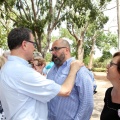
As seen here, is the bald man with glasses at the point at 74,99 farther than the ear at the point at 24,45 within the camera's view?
Yes

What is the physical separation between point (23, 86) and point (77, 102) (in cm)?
91

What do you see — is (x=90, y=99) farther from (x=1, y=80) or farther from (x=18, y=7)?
(x=18, y=7)

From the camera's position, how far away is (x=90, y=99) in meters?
2.88

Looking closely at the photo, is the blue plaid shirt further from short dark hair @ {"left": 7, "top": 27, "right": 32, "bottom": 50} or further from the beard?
short dark hair @ {"left": 7, "top": 27, "right": 32, "bottom": 50}

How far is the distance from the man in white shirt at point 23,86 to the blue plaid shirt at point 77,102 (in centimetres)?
56

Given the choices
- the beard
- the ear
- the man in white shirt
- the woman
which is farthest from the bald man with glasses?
the ear

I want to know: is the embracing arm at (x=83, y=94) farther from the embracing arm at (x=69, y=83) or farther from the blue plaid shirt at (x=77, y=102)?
the embracing arm at (x=69, y=83)

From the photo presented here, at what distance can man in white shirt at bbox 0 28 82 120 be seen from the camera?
2150mm

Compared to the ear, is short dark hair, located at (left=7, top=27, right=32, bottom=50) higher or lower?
higher

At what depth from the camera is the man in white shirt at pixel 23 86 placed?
84.7 inches

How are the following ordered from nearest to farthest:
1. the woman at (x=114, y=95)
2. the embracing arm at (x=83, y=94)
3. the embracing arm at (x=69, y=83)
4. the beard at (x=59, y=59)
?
the embracing arm at (x=69, y=83), the woman at (x=114, y=95), the embracing arm at (x=83, y=94), the beard at (x=59, y=59)

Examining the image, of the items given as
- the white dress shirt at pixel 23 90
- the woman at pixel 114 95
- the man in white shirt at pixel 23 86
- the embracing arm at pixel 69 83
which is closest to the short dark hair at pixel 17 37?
the man in white shirt at pixel 23 86

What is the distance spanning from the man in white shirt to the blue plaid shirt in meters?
0.56

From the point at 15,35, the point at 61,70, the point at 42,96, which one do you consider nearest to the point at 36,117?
the point at 42,96
